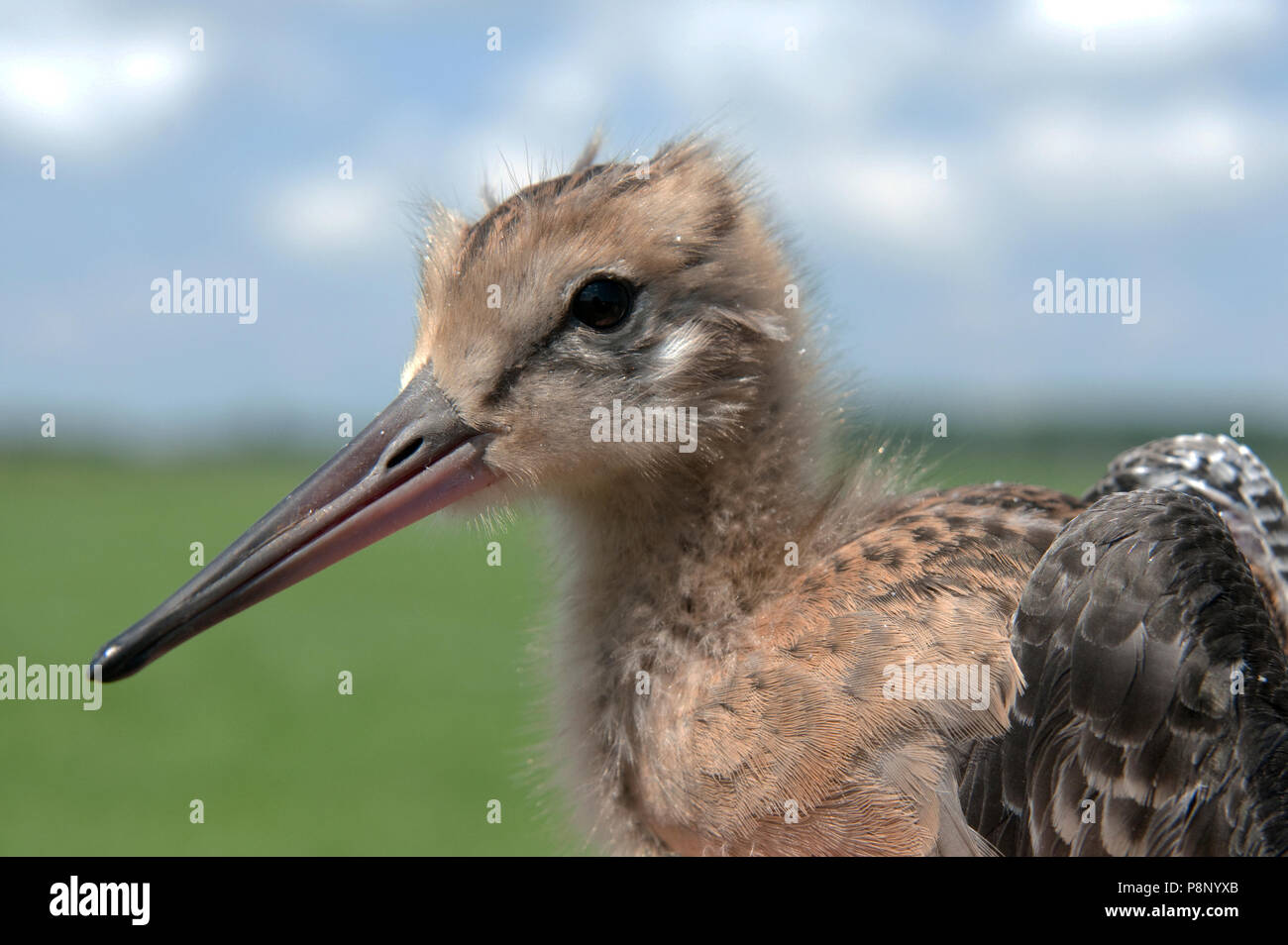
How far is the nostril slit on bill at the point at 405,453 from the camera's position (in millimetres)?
3449

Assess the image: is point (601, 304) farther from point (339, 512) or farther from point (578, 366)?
point (339, 512)

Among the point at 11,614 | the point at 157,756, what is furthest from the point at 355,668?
the point at 11,614

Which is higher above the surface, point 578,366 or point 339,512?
point 578,366

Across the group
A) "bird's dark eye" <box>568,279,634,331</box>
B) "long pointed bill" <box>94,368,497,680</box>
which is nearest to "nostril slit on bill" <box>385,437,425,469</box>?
"long pointed bill" <box>94,368,497,680</box>

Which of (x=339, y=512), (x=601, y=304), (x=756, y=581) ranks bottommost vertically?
(x=756, y=581)

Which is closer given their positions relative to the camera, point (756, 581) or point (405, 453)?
point (756, 581)

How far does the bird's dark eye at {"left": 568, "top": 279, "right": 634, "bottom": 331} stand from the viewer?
3.45m

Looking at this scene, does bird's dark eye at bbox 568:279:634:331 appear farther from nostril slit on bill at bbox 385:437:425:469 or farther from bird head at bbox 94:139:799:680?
nostril slit on bill at bbox 385:437:425:469

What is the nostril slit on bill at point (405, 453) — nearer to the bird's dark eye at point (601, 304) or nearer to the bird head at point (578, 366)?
the bird head at point (578, 366)

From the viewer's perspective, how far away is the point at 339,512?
3.32 m

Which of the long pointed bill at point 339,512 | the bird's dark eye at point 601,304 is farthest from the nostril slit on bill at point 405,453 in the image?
the bird's dark eye at point 601,304

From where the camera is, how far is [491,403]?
3.50 m

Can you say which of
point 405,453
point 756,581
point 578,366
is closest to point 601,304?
point 578,366

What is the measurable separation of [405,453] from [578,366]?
1.88 feet
